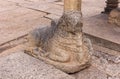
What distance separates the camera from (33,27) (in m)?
4.42

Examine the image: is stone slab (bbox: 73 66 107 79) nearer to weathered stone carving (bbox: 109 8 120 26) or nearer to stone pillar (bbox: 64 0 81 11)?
stone pillar (bbox: 64 0 81 11)

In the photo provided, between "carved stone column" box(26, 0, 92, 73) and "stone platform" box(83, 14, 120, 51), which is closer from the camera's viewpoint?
"carved stone column" box(26, 0, 92, 73)

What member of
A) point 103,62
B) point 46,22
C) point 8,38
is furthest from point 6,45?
point 103,62

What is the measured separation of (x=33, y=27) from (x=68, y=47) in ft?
5.86

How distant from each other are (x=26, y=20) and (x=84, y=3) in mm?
2114

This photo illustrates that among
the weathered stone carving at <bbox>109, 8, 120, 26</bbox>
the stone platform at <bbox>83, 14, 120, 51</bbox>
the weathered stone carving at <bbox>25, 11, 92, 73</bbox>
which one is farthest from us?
the weathered stone carving at <bbox>109, 8, 120, 26</bbox>

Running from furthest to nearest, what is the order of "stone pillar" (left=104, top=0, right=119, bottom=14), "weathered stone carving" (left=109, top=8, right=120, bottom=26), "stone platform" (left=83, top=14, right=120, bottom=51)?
"stone pillar" (left=104, top=0, right=119, bottom=14)
"weathered stone carving" (left=109, top=8, right=120, bottom=26)
"stone platform" (left=83, top=14, right=120, bottom=51)

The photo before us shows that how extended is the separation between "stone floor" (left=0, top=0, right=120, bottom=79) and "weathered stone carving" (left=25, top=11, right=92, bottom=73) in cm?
9

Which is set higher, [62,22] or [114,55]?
[62,22]

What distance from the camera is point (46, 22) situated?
470 centimetres

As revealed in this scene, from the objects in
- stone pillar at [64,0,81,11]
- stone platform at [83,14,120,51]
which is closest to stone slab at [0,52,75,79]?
stone pillar at [64,0,81,11]

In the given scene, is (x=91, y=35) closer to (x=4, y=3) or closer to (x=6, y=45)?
(x=6, y=45)

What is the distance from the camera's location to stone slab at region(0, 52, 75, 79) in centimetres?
256

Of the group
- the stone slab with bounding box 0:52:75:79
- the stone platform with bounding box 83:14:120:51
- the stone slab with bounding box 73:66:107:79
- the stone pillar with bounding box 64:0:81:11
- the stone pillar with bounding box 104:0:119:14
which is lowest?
the stone slab with bounding box 73:66:107:79
